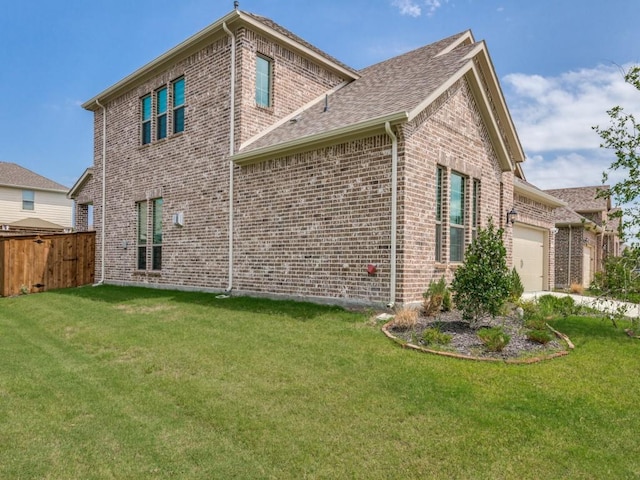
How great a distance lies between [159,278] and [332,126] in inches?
300

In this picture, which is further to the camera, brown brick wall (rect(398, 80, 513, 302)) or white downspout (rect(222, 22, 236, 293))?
white downspout (rect(222, 22, 236, 293))

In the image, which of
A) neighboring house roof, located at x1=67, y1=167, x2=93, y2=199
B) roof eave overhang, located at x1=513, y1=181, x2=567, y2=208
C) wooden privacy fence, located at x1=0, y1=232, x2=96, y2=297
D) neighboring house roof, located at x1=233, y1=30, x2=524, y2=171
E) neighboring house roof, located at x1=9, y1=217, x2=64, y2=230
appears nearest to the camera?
neighboring house roof, located at x1=233, y1=30, x2=524, y2=171

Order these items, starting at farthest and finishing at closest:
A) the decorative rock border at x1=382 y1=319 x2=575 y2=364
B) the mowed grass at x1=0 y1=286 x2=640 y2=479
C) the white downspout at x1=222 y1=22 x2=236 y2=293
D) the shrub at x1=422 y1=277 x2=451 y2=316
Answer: the white downspout at x1=222 y1=22 x2=236 y2=293, the shrub at x1=422 y1=277 x2=451 y2=316, the decorative rock border at x1=382 y1=319 x2=575 y2=364, the mowed grass at x1=0 y1=286 x2=640 y2=479

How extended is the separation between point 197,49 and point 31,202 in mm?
24966

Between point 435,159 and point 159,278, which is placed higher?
point 435,159

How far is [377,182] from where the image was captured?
8688 millimetres

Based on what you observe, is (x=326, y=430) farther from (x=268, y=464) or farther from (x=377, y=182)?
(x=377, y=182)

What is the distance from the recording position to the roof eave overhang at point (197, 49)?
37.7ft

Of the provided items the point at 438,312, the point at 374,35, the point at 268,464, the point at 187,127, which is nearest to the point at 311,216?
the point at 438,312

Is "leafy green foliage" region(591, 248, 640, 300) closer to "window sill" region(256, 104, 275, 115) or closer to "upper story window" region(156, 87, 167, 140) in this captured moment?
"window sill" region(256, 104, 275, 115)

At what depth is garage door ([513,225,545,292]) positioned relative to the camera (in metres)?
15.4

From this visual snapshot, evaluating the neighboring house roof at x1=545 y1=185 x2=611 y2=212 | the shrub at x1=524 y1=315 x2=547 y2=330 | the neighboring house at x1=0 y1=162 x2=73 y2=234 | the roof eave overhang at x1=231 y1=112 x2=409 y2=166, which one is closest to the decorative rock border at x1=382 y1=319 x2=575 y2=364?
the shrub at x1=524 y1=315 x2=547 y2=330

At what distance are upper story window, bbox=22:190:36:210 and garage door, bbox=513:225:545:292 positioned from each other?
102 feet

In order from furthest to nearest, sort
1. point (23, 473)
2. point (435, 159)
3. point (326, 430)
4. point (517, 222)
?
point (517, 222) → point (435, 159) → point (326, 430) → point (23, 473)
